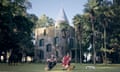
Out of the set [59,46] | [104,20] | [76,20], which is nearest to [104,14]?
[104,20]

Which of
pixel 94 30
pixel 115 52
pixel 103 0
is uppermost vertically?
pixel 103 0

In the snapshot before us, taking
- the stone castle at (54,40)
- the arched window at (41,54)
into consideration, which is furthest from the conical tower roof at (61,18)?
the arched window at (41,54)

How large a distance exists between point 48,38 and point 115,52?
2716 cm

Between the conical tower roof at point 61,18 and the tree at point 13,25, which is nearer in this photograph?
the tree at point 13,25

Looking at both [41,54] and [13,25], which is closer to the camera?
[13,25]

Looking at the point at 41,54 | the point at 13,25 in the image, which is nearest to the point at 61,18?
the point at 41,54

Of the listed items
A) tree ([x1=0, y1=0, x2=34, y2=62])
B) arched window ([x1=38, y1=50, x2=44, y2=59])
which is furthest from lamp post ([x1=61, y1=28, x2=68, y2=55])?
tree ([x1=0, y1=0, x2=34, y2=62])

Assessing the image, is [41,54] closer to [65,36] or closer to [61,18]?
[65,36]

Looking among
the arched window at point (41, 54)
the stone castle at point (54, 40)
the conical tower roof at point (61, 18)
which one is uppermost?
the conical tower roof at point (61, 18)

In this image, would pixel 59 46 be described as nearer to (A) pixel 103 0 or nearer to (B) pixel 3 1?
(A) pixel 103 0

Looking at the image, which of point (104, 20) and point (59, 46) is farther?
point (59, 46)

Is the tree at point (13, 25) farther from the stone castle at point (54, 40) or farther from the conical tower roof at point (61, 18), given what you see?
the conical tower roof at point (61, 18)

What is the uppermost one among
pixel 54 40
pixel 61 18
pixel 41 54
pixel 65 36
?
pixel 61 18

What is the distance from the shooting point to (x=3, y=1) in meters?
49.4
